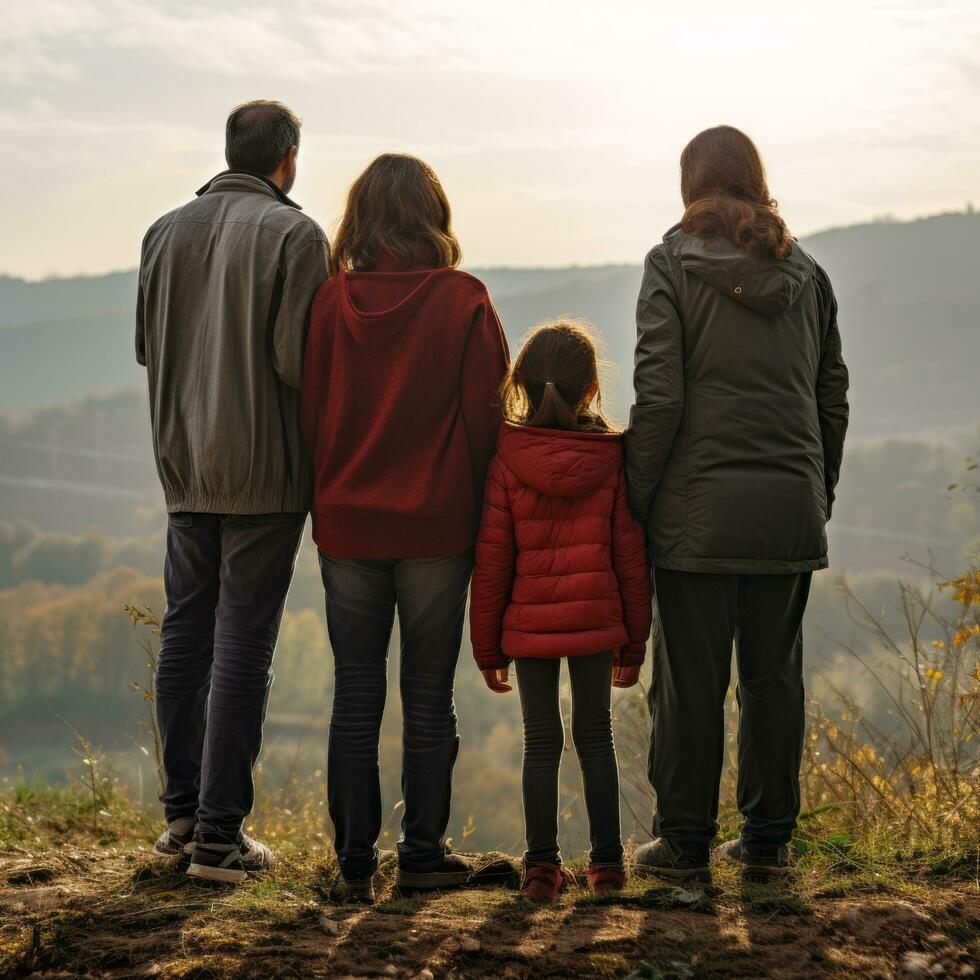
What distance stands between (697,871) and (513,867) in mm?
536

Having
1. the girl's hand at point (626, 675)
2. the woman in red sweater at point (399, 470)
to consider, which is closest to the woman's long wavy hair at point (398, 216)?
the woman in red sweater at point (399, 470)

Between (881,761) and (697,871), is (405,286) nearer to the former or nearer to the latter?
(697,871)

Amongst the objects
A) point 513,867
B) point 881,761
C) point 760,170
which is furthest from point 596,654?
point 881,761

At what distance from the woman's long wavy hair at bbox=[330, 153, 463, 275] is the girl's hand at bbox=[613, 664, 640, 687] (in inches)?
49.7

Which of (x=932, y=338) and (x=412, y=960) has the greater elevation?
(x=932, y=338)

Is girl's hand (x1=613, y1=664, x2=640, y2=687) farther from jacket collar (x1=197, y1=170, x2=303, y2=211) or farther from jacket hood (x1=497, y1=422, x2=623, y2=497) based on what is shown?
jacket collar (x1=197, y1=170, x2=303, y2=211)

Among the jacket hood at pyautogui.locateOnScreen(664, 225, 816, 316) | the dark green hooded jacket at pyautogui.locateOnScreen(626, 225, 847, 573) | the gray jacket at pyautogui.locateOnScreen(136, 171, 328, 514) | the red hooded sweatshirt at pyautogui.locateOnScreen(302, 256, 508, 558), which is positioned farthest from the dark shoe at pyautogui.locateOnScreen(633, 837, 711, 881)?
the jacket hood at pyautogui.locateOnScreen(664, 225, 816, 316)

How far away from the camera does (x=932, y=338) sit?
225 feet

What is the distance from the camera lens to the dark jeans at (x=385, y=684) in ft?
10.00

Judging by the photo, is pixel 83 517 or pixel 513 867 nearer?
pixel 513 867

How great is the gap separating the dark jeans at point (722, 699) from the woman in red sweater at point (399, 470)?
64 cm

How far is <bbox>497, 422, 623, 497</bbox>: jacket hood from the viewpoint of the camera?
297 centimetres

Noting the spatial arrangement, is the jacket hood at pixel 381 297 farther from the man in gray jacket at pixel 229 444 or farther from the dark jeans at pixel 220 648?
the dark jeans at pixel 220 648

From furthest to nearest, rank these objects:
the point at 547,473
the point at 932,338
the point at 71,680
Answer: the point at 932,338 < the point at 71,680 < the point at 547,473
